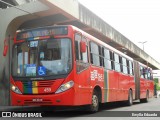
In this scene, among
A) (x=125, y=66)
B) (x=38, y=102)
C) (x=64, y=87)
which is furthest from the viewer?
(x=125, y=66)

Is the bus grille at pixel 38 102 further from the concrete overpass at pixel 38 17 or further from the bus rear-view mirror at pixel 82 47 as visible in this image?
the concrete overpass at pixel 38 17

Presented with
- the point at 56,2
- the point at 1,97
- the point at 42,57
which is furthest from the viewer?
the point at 1,97

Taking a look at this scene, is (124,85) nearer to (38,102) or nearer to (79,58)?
(79,58)

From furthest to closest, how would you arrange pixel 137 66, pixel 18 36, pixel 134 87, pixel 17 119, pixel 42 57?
pixel 137 66
pixel 134 87
pixel 18 36
pixel 42 57
pixel 17 119

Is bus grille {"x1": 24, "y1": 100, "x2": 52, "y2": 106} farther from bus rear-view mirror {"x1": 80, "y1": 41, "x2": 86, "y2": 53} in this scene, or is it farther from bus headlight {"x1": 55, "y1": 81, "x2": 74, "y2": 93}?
bus rear-view mirror {"x1": 80, "y1": 41, "x2": 86, "y2": 53}

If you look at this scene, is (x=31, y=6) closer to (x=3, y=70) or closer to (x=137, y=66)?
(x=3, y=70)

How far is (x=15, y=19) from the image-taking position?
55.2 feet

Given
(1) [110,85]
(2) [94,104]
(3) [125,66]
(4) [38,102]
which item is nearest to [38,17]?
(1) [110,85]

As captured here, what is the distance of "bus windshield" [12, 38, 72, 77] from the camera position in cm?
1048

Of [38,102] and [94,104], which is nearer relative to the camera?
[38,102]

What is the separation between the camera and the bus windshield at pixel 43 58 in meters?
10.5

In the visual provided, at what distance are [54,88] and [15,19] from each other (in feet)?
24.9

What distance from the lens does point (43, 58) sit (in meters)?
10.7

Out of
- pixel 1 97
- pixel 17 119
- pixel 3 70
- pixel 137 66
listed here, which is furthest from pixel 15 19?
pixel 137 66
